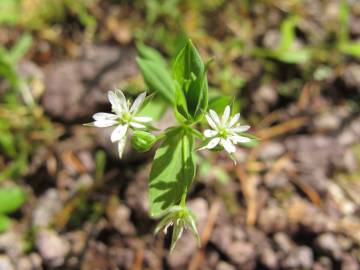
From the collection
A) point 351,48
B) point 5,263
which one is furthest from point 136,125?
point 351,48

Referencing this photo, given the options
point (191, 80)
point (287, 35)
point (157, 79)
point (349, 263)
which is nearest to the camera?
point (191, 80)

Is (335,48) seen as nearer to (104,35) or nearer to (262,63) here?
(262,63)

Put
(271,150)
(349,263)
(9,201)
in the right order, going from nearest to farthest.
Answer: (349,263) < (9,201) < (271,150)

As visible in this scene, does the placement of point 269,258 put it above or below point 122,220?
below

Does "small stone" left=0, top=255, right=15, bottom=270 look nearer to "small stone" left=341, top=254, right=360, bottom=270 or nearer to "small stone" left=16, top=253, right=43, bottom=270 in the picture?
"small stone" left=16, top=253, right=43, bottom=270

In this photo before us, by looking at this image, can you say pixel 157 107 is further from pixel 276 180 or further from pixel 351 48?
pixel 351 48

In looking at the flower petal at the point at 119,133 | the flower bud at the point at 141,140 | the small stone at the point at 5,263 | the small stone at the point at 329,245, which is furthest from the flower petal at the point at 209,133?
the small stone at the point at 5,263
